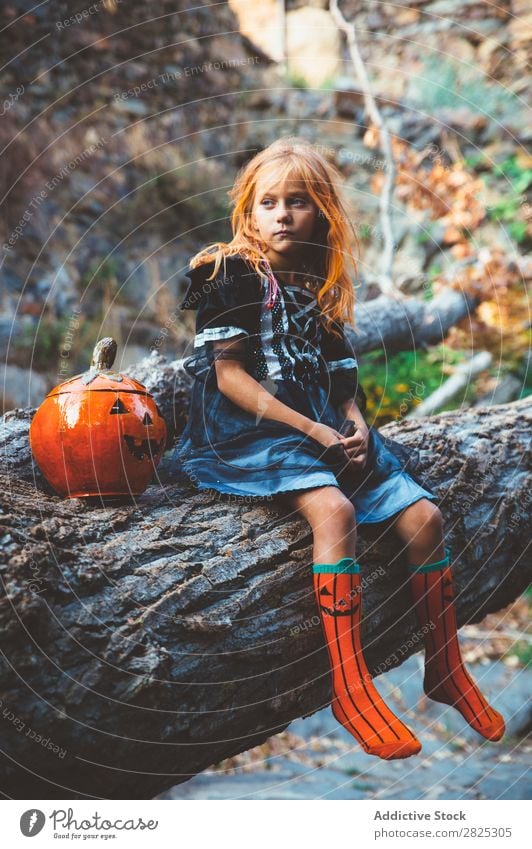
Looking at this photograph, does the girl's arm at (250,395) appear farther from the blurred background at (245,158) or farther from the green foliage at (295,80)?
the green foliage at (295,80)

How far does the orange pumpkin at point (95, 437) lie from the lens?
131 centimetres

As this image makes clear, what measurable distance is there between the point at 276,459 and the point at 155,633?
1.37 feet

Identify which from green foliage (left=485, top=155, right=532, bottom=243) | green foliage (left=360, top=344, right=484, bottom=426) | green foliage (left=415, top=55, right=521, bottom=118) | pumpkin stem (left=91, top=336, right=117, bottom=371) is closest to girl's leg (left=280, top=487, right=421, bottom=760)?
pumpkin stem (left=91, top=336, right=117, bottom=371)

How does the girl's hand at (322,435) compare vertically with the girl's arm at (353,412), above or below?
below

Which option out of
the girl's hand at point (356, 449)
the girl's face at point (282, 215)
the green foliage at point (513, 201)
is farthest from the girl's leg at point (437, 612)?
the green foliage at point (513, 201)

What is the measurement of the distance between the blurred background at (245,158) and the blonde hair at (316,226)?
1.59 m

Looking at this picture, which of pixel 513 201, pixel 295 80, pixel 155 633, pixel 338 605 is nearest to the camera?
pixel 155 633

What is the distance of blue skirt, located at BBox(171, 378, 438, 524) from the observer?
135cm

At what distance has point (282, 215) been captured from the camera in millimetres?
1473

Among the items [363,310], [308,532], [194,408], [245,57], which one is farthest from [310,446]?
[245,57]

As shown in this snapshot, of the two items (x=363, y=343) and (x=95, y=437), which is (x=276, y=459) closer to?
(x=95, y=437)

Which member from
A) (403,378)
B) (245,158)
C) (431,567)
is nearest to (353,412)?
(431,567)

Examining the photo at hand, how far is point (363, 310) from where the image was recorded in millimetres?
2729
